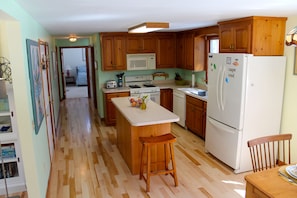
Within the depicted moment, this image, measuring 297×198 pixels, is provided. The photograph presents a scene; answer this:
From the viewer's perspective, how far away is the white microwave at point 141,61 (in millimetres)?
6445

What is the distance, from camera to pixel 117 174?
391 centimetres

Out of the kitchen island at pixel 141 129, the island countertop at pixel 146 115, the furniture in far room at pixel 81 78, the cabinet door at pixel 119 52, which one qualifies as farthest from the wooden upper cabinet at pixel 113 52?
the furniture in far room at pixel 81 78

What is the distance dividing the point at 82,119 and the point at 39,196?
4304 mm

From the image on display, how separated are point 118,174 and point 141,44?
357cm

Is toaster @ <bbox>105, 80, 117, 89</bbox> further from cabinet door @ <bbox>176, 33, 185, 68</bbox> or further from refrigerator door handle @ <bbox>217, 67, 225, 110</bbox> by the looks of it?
refrigerator door handle @ <bbox>217, 67, 225, 110</bbox>

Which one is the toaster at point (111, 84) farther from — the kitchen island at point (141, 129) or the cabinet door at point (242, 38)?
the cabinet door at point (242, 38)

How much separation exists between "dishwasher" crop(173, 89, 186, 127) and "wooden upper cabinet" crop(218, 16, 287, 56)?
2.19 m

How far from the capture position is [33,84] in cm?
284

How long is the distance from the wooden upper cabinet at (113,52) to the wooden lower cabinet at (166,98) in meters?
1.21

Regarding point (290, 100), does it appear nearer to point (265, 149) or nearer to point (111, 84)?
point (265, 149)

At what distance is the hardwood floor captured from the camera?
3.41m

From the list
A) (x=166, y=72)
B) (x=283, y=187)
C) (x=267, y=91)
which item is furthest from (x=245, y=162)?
(x=166, y=72)

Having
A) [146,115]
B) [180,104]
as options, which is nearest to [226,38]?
[146,115]

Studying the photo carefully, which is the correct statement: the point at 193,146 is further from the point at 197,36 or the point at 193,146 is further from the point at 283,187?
the point at 283,187
